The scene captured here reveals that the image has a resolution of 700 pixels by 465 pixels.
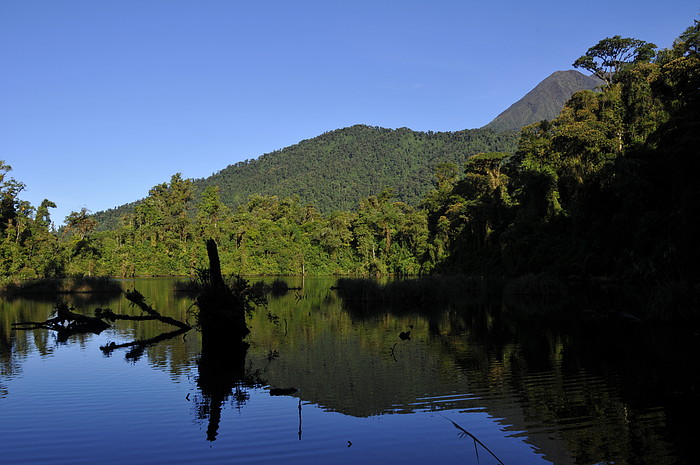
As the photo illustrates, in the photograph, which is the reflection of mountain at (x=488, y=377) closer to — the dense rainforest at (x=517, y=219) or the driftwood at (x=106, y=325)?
the driftwood at (x=106, y=325)

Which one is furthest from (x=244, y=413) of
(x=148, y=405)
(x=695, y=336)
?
(x=695, y=336)

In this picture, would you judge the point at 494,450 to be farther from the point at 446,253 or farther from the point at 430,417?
the point at 446,253

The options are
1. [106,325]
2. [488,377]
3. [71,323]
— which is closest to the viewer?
[488,377]

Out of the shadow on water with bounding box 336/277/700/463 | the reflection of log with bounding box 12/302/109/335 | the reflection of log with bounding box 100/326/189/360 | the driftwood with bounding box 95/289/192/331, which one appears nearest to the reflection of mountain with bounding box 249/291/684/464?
the shadow on water with bounding box 336/277/700/463

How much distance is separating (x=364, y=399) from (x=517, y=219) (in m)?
51.3

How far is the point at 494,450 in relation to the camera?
8203mm

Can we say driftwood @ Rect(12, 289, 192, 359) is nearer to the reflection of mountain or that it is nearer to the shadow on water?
the reflection of mountain

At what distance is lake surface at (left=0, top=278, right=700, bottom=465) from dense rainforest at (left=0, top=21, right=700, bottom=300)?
1118cm

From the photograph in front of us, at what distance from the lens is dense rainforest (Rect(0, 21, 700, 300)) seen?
38.4 metres

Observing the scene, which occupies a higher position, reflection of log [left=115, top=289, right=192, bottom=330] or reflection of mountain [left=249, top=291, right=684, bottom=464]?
reflection of log [left=115, top=289, right=192, bottom=330]

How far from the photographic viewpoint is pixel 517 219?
59312 millimetres

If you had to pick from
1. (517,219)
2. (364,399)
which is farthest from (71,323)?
(517,219)

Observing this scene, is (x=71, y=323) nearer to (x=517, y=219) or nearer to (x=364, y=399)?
(x=364, y=399)

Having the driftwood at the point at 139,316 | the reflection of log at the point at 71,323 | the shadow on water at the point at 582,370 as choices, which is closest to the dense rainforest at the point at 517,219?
the shadow on water at the point at 582,370
